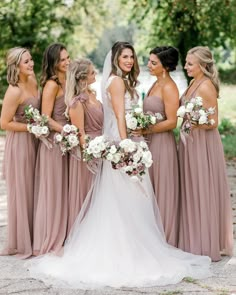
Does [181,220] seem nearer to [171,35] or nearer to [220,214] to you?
[220,214]

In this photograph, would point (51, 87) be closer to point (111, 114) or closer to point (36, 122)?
point (36, 122)

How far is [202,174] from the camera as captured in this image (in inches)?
264

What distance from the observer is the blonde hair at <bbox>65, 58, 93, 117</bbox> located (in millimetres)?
6469

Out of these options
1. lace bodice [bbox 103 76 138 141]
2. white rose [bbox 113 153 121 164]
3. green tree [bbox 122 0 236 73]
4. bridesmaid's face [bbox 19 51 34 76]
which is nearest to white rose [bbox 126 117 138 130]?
lace bodice [bbox 103 76 138 141]

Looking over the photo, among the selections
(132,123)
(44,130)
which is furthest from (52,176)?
(132,123)

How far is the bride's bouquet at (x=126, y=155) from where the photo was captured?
19.7 ft

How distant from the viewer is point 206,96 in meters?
6.61

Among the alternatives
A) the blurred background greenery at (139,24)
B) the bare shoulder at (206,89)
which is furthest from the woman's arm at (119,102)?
the blurred background greenery at (139,24)

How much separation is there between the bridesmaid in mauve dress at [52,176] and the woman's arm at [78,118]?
12.1 inches

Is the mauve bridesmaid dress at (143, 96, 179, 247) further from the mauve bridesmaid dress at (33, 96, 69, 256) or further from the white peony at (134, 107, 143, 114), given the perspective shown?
the mauve bridesmaid dress at (33, 96, 69, 256)

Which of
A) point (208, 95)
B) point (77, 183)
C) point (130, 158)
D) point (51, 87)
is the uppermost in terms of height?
point (51, 87)

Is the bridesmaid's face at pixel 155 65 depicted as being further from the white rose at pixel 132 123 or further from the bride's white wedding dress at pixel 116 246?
the white rose at pixel 132 123

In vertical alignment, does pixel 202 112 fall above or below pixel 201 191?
above

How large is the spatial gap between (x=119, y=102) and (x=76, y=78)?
1.83 ft
